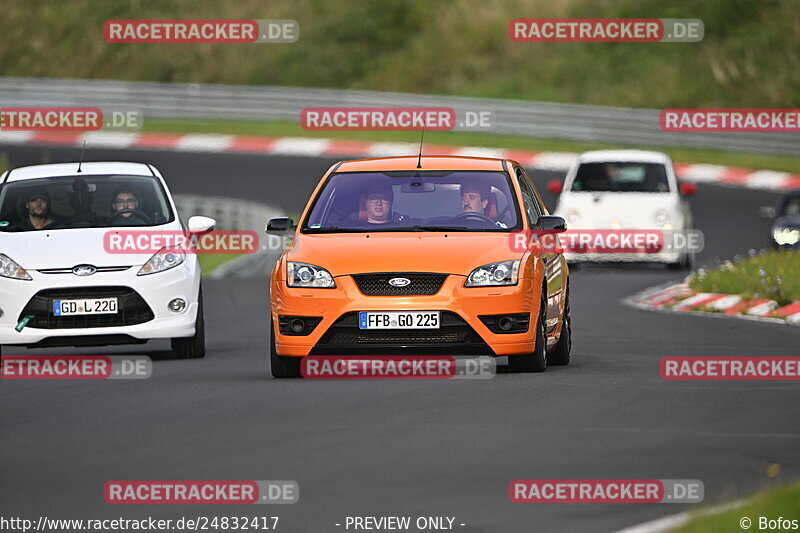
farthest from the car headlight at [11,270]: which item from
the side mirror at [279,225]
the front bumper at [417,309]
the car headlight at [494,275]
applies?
the car headlight at [494,275]

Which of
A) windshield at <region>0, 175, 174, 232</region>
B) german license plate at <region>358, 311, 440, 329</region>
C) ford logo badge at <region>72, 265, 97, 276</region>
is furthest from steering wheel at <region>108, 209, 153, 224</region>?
german license plate at <region>358, 311, 440, 329</region>

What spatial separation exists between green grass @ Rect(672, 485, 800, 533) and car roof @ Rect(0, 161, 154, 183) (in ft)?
29.7

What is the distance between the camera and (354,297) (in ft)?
38.3

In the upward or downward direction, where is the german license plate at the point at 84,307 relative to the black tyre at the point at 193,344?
upward

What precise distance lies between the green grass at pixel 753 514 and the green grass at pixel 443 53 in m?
36.3

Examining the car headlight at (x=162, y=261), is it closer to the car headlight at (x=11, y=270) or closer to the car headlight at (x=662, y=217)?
the car headlight at (x=11, y=270)

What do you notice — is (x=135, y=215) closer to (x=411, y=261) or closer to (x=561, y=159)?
(x=411, y=261)

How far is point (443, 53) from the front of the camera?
158ft

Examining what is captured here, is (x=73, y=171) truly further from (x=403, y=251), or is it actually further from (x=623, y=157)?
(x=623, y=157)

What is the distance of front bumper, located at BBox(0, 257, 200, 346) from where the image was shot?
13672mm

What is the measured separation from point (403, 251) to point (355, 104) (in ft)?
92.9

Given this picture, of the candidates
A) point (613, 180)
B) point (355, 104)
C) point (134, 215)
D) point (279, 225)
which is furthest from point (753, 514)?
point (355, 104)

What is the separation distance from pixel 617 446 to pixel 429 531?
86.4 inches

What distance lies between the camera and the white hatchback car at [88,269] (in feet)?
45.0
